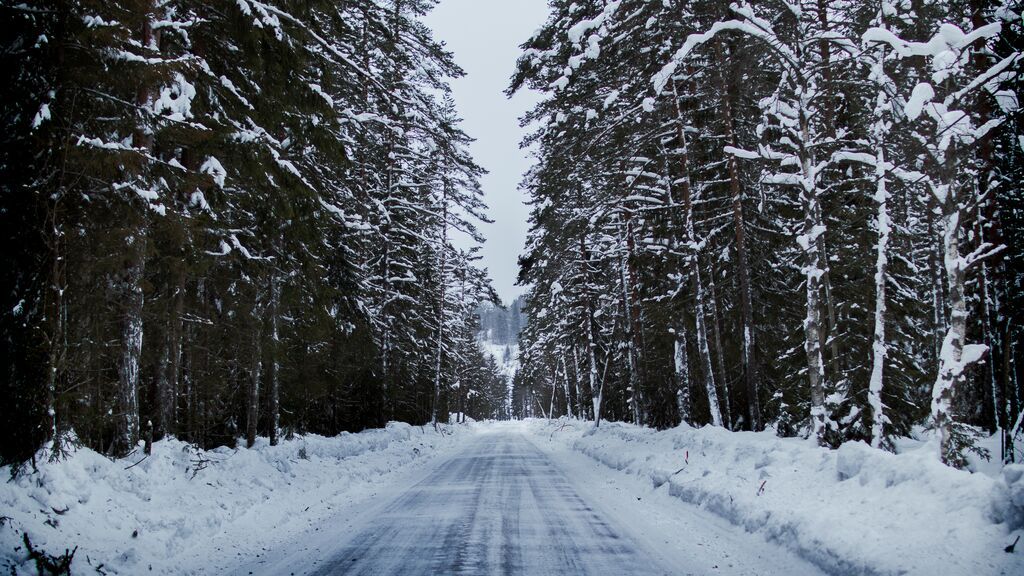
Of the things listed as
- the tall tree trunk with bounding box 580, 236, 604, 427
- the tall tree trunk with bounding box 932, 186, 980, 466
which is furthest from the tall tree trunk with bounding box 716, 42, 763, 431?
the tall tree trunk with bounding box 580, 236, 604, 427

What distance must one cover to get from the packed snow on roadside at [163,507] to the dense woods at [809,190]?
8691mm

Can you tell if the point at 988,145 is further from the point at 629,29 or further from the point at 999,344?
the point at 629,29

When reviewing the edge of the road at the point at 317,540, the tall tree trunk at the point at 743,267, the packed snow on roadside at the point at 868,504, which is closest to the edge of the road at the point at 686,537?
the packed snow on roadside at the point at 868,504

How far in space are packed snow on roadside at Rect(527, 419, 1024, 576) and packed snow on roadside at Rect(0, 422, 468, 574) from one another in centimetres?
613

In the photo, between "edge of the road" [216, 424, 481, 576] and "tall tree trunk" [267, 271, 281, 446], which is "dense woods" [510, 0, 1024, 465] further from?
"tall tree trunk" [267, 271, 281, 446]

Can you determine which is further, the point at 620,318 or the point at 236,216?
the point at 620,318

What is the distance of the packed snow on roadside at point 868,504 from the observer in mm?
4461

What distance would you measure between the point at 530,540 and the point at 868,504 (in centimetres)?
371

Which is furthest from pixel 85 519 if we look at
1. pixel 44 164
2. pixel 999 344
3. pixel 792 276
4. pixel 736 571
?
pixel 792 276

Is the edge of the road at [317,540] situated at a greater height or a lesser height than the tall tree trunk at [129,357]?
lesser

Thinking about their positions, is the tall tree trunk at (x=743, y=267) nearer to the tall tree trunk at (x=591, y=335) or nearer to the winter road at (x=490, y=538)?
the winter road at (x=490, y=538)

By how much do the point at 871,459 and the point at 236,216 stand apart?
1300cm

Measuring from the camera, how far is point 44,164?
606 cm

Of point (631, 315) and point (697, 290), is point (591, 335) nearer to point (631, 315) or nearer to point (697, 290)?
point (631, 315)
